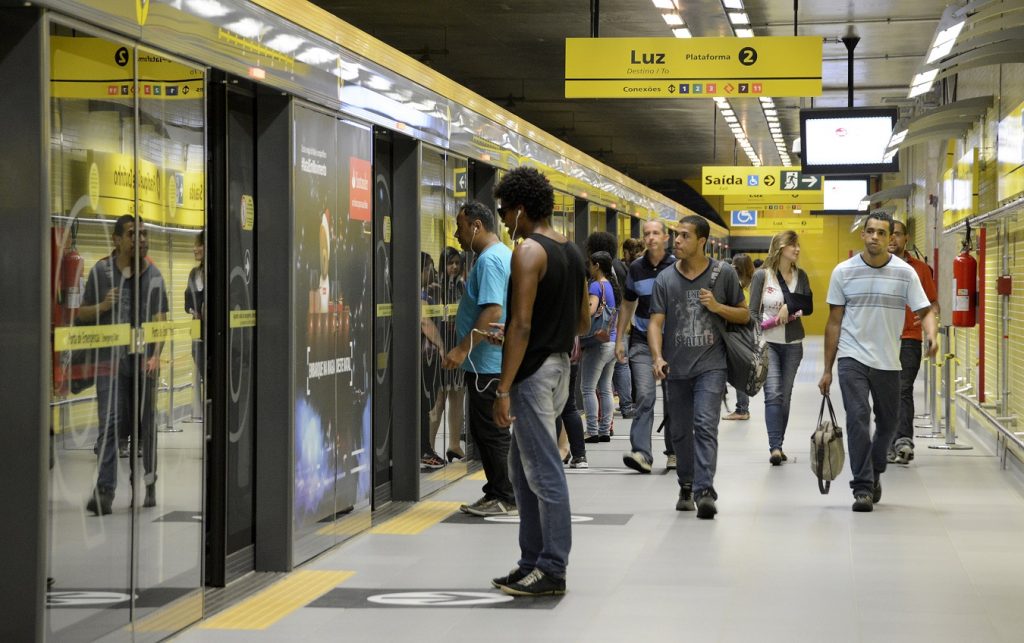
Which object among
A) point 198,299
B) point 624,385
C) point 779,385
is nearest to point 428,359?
point 779,385

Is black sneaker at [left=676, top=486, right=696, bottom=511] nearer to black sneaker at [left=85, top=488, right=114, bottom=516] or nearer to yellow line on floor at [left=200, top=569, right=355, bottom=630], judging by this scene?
yellow line on floor at [left=200, top=569, right=355, bottom=630]

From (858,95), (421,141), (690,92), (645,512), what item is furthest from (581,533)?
(858,95)

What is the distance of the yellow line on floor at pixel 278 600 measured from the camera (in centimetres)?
483

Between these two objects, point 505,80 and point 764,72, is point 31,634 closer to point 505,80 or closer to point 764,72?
point 764,72

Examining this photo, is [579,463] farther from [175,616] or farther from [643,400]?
[175,616]

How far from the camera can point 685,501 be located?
7211 mm

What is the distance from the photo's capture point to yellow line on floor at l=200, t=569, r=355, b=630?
4832 mm

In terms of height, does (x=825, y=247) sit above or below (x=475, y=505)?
above

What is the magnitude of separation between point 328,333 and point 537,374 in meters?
1.51

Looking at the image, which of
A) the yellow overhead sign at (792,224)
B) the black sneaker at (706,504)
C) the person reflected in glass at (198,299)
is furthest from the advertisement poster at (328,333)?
the yellow overhead sign at (792,224)

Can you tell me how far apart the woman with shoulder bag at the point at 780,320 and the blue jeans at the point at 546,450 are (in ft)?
14.1

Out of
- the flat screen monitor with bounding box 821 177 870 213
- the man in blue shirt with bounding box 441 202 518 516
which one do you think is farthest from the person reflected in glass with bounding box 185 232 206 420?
the flat screen monitor with bounding box 821 177 870 213

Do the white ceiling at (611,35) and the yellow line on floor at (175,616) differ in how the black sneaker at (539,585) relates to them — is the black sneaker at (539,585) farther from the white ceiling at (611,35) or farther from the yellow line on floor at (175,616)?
the white ceiling at (611,35)

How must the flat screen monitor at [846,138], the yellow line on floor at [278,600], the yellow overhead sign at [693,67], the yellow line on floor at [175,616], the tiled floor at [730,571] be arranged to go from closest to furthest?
1. the yellow line on floor at [175,616]
2. the tiled floor at [730,571]
3. the yellow line on floor at [278,600]
4. the yellow overhead sign at [693,67]
5. the flat screen monitor at [846,138]
